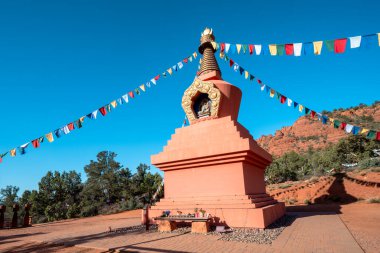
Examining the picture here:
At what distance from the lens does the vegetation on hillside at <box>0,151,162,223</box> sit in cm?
A: 3061

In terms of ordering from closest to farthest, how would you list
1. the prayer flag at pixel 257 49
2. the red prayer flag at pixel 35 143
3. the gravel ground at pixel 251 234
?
the gravel ground at pixel 251 234 < the prayer flag at pixel 257 49 < the red prayer flag at pixel 35 143

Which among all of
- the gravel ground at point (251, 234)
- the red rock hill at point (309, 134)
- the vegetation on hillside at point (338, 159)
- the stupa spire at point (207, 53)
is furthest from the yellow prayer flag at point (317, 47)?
the red rock hill at point (309, 134)

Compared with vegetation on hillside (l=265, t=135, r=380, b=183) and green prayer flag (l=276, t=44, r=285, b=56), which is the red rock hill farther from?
green prayer flag (l=276, t=44, r=285, b=56)

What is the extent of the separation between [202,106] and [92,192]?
30641 millimetres

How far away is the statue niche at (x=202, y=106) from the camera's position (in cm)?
1248

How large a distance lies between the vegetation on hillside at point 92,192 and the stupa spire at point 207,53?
65.7 ft

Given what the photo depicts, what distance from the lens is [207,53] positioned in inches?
571

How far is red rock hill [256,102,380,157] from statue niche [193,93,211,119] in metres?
79.2

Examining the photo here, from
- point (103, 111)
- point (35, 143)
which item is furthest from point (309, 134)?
point (35, 143)

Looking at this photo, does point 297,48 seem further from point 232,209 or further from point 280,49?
point 232,209

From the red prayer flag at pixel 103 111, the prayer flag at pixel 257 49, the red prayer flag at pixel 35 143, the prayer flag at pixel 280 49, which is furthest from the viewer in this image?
the red prayer flag at pixel 103 111

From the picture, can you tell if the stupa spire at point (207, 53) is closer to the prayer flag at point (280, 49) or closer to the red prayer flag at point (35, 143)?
the prayer flag at point (280, 49)

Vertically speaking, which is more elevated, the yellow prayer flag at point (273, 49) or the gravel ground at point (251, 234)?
the yellow prayer flag at point (273, 49)

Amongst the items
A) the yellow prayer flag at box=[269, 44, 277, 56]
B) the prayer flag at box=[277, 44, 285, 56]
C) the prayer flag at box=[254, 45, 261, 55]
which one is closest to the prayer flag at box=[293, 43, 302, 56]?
the prayer flag at box=[277, 44, 285, 56]
